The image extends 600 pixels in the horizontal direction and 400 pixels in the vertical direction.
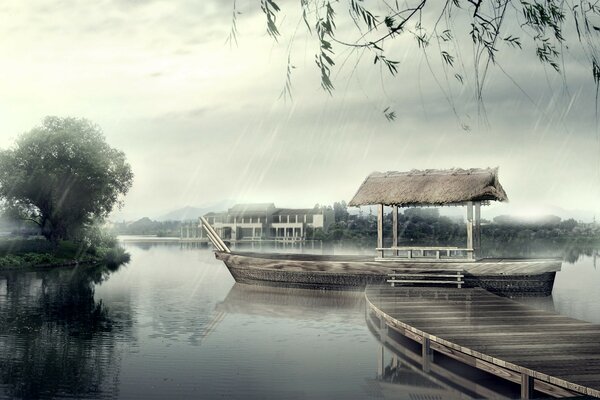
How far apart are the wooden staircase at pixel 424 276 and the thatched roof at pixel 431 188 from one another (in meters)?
3.00

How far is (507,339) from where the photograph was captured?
1102cm

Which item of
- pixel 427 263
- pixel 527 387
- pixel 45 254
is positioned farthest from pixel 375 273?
pixel 45 254

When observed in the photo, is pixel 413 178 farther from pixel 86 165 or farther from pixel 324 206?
pixel 324 206

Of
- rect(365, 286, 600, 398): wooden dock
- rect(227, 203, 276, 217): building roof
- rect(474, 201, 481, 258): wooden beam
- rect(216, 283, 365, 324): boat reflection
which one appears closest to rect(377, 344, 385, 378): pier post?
rect(365, 286, 600, 398): wooden dock

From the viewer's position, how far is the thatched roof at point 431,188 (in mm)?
24438

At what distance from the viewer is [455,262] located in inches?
933

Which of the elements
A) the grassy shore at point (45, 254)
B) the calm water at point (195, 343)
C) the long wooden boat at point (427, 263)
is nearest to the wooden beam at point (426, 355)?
the calm water at point (195, 343)

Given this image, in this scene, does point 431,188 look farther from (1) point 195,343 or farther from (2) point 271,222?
(2) point 271,222

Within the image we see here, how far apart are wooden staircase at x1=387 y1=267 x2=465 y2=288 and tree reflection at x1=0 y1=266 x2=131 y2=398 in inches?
391

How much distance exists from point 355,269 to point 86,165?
2982cm

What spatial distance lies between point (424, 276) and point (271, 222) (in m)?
89.9

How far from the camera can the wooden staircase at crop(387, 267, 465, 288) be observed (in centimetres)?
2264

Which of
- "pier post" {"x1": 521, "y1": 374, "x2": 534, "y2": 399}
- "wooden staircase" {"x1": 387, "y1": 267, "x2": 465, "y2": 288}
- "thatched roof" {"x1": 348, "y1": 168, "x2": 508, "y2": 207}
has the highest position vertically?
"thatched roof" {"x1": 348, "y1": 168, "x2": 508, "y2": 207}

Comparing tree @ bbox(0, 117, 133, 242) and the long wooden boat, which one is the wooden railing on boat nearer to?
the long wooden boat
